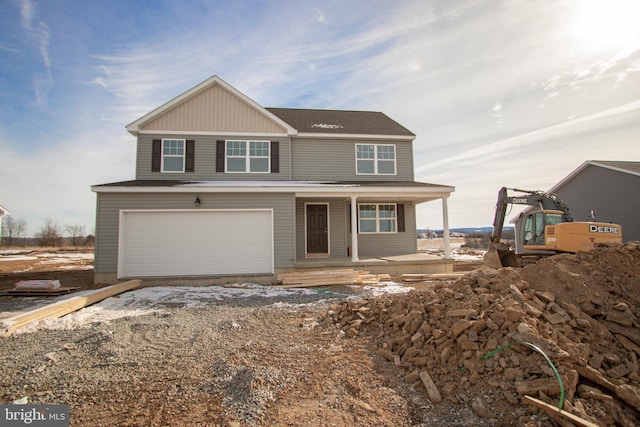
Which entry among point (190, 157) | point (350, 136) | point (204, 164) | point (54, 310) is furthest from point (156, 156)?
point (350, 136)

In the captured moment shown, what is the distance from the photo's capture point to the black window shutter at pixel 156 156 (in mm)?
12312

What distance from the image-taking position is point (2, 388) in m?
3.63

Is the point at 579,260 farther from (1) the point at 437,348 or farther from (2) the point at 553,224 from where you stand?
(1) the point at 437,348

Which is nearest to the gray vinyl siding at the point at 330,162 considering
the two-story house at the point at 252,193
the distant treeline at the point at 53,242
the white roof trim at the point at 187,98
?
the two-story house at the point at 252,193

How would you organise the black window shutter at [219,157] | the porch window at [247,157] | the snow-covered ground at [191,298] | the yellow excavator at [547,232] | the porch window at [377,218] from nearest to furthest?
the snow-covered ground at [191,298]
the yellow excavator at [547,232]
the black window shutter at [219,157]
the porch window at [247,157]
the porch window at [377,218]

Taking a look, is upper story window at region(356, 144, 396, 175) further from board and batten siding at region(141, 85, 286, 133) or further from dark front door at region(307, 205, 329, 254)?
board and batten siding at region(141, 85, 286, 133)

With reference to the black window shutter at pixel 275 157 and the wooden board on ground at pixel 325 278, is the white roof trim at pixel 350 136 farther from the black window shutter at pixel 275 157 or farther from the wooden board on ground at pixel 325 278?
the wooden board on ground at pixel 325 278

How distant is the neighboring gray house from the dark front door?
11.2 m

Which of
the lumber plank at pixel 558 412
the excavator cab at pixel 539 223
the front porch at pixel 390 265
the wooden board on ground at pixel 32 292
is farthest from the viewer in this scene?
the front porch at pixel 390 265

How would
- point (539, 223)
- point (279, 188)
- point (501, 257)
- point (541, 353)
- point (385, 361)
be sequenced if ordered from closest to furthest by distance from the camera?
1. point (541, 353)
2. point (385, 361)
3. point (539, 223)
4. point (501, 257)
5. point (279, 188)

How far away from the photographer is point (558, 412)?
9.30ft

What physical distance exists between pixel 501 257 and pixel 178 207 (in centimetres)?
1022

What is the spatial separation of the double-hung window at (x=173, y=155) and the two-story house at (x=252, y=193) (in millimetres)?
38

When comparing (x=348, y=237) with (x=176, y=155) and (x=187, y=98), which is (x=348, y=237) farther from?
(x=187, y=98)
